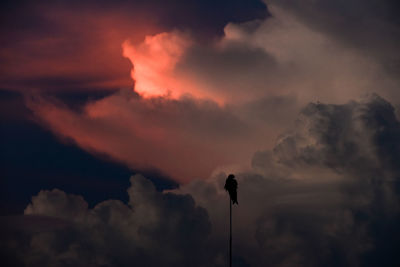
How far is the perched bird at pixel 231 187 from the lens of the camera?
76375 mm

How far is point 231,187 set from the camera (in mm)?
76562

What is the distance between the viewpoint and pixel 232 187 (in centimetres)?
7669

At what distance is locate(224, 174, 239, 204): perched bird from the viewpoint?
3007 inches
